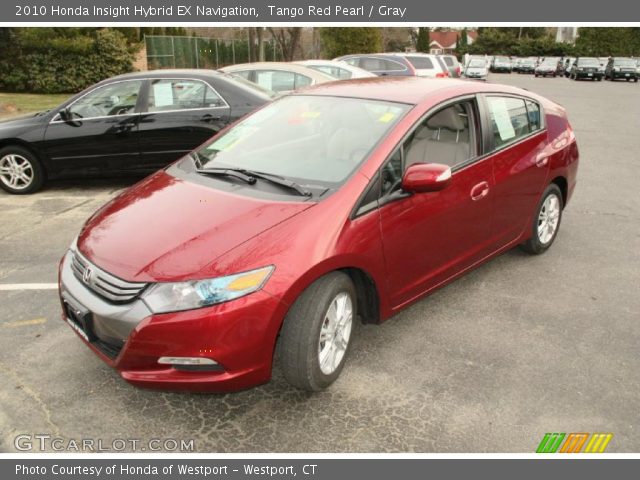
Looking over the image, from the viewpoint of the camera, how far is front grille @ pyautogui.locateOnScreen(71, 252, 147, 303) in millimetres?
2781

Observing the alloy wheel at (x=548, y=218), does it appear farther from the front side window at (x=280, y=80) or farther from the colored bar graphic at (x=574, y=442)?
the front side window at (x=280, y=80)

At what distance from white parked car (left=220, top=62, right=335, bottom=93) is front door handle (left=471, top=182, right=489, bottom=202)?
6676mm

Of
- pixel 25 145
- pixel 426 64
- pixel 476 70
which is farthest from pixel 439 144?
pixel 476 70

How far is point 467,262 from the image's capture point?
4.09m

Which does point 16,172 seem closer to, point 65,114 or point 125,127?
point 65,114

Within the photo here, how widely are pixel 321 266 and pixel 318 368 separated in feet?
1.78

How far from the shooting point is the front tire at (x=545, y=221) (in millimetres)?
4914

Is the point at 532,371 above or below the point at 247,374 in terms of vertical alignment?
below

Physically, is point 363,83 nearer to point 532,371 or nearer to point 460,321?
point 460,321

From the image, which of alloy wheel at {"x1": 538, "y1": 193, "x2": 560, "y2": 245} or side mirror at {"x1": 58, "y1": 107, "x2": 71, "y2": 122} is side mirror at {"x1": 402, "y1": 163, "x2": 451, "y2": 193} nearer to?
alloy wheel at {"x1": 538, "y1": 193, "x2": 560, "y2": 245}

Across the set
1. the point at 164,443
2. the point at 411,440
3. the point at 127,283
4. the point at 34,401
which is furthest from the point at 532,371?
the point at 34,401

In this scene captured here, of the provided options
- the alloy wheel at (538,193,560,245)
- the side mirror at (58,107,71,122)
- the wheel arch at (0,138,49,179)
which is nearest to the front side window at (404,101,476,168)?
the alloy wheel at (538,193,560,245)

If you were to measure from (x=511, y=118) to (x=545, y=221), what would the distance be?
3.52ft

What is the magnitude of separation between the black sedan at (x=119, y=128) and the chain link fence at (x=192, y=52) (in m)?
18.9
